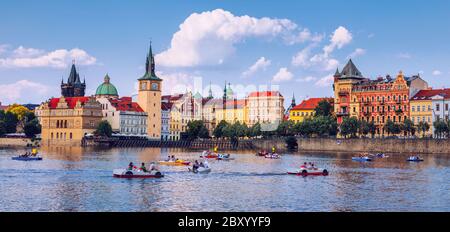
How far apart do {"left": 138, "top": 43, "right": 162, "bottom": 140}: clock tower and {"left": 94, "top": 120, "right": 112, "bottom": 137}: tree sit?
2104 centimetres

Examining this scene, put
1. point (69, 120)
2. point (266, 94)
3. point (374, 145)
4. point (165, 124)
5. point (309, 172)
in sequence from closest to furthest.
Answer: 1. point (309, 172)
2. point (374, 145)
3. point (69, 120)
4. point (266, 94)
5. point (165, 124)

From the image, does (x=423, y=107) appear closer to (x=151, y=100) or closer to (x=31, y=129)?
(x=151, y=100)

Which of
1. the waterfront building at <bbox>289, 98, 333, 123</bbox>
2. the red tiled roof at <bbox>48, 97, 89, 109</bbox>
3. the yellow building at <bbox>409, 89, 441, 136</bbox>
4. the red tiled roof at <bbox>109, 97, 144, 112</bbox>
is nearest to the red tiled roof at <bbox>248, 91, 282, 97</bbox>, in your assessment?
the waterfront building at <bbox>289, 98, 333, 123</bbox>

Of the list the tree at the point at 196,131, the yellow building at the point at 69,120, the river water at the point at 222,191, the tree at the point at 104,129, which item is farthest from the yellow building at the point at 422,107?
the yellow building at the point at 69,120

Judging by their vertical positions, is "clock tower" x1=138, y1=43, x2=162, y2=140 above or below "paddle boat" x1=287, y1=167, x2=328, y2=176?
above

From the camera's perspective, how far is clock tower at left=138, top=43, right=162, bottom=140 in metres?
186

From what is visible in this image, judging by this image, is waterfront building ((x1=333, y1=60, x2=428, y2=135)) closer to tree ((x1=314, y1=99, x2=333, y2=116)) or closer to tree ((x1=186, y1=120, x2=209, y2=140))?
tree ((x1=314, y1=99, x2=333, y2=116))

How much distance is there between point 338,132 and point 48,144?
7640 centimetres

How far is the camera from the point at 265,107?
19125 centimetres

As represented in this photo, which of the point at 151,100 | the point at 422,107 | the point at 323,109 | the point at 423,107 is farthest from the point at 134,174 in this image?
the point at 151,100

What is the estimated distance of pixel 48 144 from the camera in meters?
173

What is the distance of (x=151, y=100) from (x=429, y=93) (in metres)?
80.5

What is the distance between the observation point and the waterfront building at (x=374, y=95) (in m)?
138
